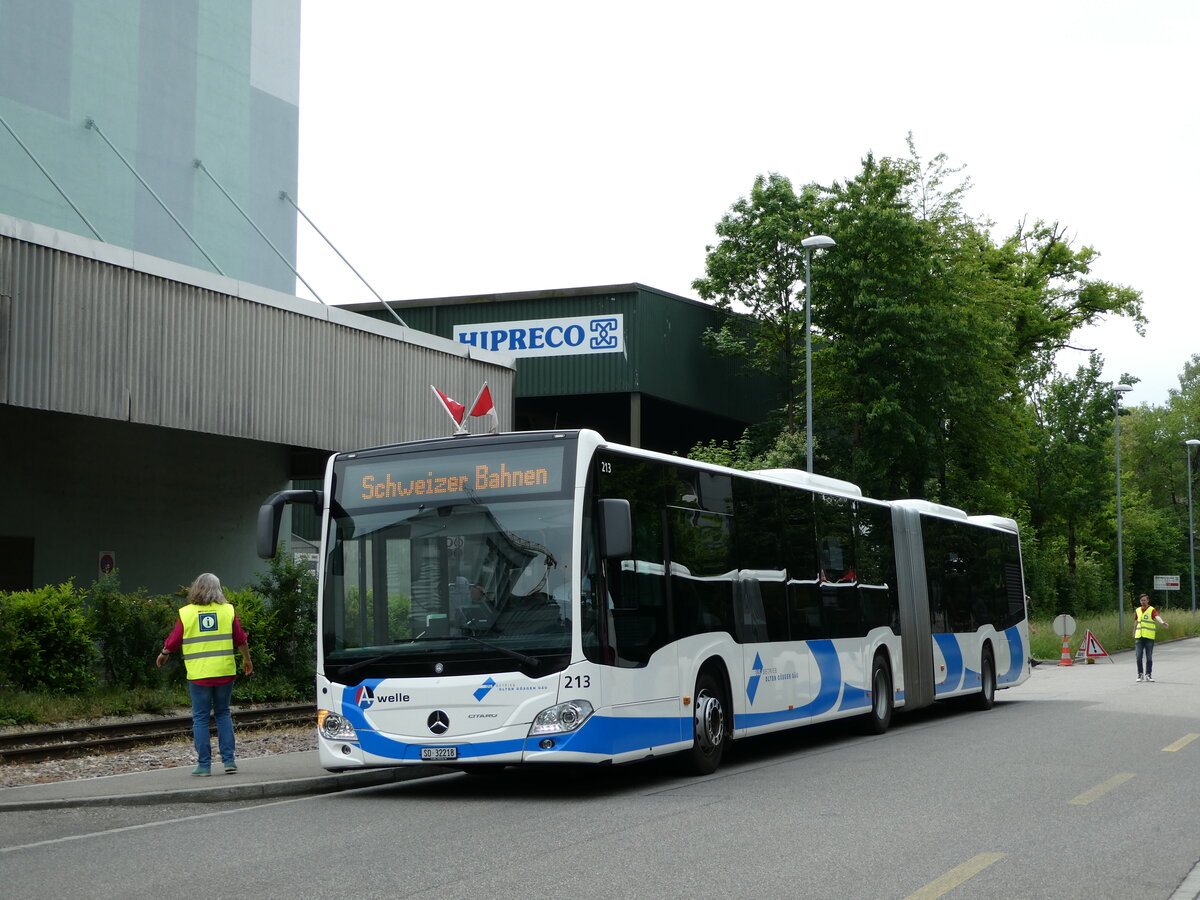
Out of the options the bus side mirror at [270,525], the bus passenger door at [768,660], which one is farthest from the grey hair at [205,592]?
the bus passenger door at [768,660]

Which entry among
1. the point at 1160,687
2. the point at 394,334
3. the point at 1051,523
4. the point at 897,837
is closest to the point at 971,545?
the point at 1160,687

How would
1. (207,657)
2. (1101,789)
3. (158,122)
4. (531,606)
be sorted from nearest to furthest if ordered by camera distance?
(531,606)
(1101,789)
(207,657)
(158,122)

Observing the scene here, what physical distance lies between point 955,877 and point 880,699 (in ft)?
34.1

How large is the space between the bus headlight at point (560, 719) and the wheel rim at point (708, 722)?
2.06 metres

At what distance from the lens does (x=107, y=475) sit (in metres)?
25.6

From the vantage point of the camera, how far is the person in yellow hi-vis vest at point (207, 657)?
12.2m

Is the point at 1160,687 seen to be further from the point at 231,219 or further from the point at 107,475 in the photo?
the point at 231,219

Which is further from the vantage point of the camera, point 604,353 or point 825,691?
point 604,353

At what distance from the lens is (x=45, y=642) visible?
18.0 meters

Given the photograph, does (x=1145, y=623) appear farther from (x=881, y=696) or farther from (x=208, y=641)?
(x=208, y=641)

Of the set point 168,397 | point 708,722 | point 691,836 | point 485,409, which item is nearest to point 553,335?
point 168,397

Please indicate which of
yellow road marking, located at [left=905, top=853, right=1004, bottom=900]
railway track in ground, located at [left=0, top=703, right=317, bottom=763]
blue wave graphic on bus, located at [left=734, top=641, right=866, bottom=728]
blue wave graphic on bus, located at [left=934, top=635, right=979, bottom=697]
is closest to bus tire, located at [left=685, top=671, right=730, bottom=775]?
blue wave graphic on bus, located at [left=734, top=641, right=866, bottom=728]

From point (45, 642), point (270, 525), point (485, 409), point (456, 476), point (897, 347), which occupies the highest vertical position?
point (897, 347)

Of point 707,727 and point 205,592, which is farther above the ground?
point 205,592
